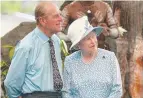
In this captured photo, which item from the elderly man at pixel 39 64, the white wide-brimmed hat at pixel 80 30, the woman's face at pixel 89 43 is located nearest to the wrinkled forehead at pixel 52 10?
the elderly man at pixel 39 64

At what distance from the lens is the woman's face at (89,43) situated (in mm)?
3073

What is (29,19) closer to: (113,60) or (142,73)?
(142,73)

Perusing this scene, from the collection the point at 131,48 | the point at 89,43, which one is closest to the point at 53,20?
the point at 89,43

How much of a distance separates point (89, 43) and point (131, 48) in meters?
2.37

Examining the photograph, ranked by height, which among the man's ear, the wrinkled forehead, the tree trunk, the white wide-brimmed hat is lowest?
the tree trunk

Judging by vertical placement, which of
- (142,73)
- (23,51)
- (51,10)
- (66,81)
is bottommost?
(142,73)

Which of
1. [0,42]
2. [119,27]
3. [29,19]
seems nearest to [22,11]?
[29,19]

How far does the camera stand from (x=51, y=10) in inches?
123

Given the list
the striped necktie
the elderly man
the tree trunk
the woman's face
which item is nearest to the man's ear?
the elderly man

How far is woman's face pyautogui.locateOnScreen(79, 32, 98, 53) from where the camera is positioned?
307 cm

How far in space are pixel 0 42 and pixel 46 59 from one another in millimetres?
2642

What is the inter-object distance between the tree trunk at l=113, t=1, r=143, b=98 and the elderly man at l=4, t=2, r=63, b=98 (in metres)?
1.88

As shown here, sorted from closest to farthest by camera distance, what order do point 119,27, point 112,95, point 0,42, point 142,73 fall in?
1. point 112,95
2. point 142,73
3. point 119,27
4. point 0,42

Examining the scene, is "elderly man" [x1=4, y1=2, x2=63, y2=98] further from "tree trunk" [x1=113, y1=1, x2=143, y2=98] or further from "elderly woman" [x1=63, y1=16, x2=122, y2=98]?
"tree trunk" [x1=113, y1=1, x2=143, y2=98]
